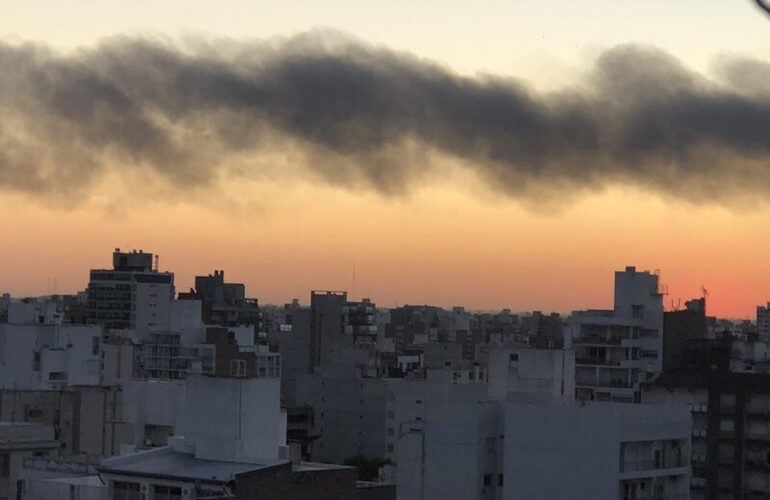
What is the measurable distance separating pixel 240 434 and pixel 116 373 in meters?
60.9

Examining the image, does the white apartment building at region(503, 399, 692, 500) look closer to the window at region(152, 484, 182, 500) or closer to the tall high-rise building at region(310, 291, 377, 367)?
the window at region(152, 484, 182, 500)

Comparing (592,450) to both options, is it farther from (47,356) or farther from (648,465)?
(47,356)

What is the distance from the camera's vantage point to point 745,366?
86.9m

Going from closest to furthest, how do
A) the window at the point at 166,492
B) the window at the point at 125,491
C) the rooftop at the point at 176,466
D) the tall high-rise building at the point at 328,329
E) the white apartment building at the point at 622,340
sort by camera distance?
1. the rooftop at the point at 176,466
2. the window at the point at 166,492
3. the window at the point at 125,491
4. the white apartment building at the point at 622,340
5. the tall high-rise building at the point at 328,329

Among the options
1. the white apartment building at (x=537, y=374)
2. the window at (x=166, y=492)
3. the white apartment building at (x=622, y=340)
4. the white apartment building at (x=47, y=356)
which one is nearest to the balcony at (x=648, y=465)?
the window at (x=166, y=492)

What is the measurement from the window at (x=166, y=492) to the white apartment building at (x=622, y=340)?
39.3 m

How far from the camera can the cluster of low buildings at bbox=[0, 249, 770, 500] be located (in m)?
45.3

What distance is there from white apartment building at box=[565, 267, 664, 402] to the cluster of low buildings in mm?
86

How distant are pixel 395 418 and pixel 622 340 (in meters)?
22.6

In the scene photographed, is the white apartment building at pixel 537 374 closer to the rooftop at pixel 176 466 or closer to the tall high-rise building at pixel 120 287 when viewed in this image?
the rooftop at pixel 176 466

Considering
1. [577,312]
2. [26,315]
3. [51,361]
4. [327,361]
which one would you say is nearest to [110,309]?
[327,361]

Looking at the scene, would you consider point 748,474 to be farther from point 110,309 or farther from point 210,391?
point 110,309

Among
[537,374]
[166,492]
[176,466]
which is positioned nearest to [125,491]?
[176,466]

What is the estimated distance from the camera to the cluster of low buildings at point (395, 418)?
1784 inches
